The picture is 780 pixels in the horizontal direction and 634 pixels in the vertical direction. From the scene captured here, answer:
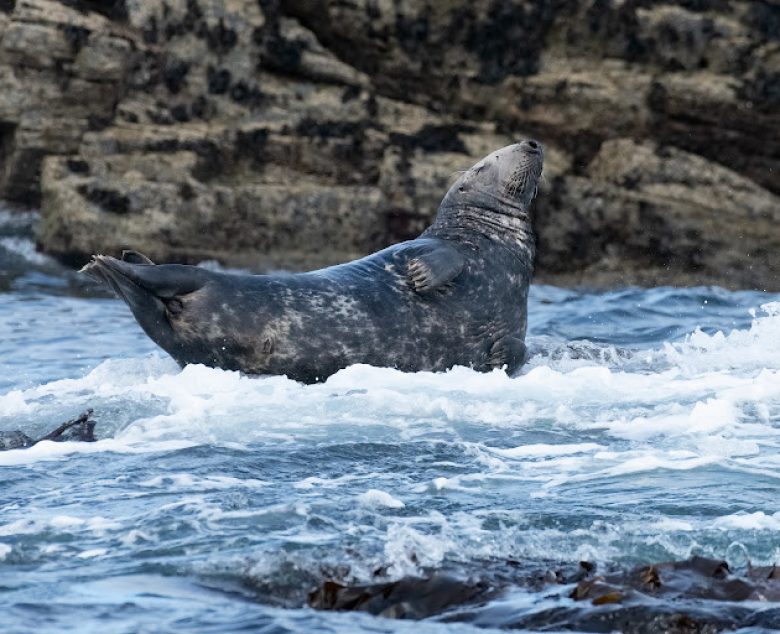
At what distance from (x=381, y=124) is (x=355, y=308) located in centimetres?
861

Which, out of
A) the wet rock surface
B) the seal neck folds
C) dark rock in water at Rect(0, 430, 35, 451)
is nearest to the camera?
the wet rock surface

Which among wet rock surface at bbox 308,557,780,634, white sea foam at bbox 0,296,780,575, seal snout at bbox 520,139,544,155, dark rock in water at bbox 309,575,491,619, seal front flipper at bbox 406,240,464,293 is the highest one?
seal snout at bbox 520,139,544,155

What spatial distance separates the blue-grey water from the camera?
5098mm

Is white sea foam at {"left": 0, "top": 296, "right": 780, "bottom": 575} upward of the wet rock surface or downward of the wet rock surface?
downward

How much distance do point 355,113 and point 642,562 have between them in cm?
1254

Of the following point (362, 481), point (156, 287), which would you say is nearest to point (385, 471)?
point (362, 481)

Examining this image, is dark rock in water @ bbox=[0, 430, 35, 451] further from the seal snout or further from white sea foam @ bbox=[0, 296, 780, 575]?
the seal snout

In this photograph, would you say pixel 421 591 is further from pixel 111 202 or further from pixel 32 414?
pixel 111 202

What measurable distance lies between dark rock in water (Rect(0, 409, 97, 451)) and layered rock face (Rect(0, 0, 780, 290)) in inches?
359

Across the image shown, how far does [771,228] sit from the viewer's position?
1647 cm

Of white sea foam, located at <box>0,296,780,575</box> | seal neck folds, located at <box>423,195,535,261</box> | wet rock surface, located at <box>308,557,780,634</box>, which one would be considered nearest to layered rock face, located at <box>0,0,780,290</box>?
seal neck folds, located at <box>423,195,535,261</box>

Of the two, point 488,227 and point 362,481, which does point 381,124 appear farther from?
point 362,481

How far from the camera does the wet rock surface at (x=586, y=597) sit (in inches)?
184

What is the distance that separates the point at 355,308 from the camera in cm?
899
